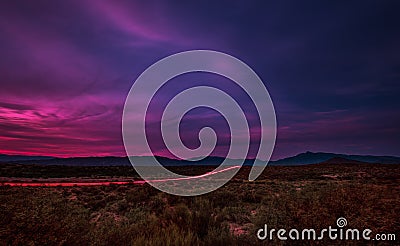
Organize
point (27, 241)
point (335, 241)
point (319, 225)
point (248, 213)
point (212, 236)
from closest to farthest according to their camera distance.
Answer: point (27, 241) < point (335, 241) < point (319, 225) < point (212, 236) < point (248, 213)

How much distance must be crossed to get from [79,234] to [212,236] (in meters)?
3.42

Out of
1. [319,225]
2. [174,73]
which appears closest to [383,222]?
[319,225]

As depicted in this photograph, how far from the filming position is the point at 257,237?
280 inches

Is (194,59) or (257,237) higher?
(194,59)

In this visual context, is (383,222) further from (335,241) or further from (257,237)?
(257,237)

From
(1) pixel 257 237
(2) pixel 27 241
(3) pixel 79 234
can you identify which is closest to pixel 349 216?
(1) pixel 257 237

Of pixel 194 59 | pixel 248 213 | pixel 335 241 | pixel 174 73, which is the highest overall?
pixel 194 59

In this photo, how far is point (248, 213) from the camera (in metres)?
12.4

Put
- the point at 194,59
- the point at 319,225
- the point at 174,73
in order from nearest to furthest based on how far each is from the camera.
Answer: the point at 319,225 < the point at 174,73 < the point at 194,59

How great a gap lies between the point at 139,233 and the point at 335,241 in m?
5.01

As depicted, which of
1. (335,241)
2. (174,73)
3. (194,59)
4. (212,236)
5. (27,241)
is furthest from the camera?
(194,59)

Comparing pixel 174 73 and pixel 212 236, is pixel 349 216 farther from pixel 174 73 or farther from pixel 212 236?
pixel 174 73

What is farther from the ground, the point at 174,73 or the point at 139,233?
the point at 174,73

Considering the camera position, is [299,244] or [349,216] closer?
[299,244]
